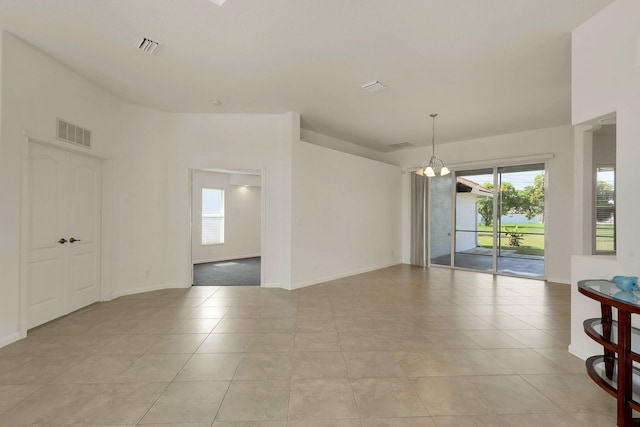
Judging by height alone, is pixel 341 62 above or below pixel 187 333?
above

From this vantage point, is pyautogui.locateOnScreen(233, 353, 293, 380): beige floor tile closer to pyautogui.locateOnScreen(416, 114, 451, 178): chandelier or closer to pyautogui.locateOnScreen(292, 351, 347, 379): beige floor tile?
pyautogui.locateOnScreen(292, 351, 347, 379): beige floor tile

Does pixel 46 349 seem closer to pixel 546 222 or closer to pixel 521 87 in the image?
pixel 521 87

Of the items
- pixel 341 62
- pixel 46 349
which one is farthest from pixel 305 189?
pixel 46 349

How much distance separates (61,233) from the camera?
3711 mm

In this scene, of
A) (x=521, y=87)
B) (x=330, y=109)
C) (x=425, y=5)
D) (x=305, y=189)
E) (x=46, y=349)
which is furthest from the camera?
(x=305, y=189)

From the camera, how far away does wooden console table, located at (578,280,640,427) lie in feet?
5.82

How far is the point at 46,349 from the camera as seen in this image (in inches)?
112

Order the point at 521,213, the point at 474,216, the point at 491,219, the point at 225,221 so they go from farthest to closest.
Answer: the point at 225,221 → the point at 474,216 → the point at 491,219 → the point at 521,213

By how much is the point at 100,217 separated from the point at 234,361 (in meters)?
3.33

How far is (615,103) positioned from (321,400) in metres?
3.30

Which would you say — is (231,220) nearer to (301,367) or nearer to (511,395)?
(301,367)

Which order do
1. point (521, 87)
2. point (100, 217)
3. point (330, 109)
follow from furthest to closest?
point (330, 109)
point (100, 217)
point (521, 87)

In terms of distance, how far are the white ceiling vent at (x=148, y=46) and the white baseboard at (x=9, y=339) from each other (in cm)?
328

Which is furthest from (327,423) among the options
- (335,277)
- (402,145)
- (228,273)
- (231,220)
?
(231,220)
